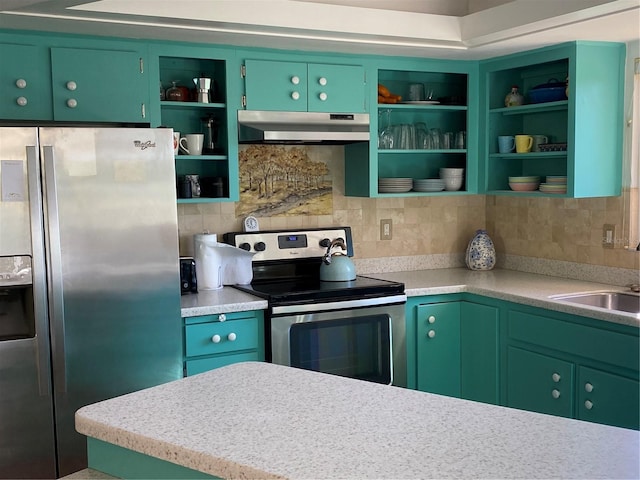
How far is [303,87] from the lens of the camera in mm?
4047

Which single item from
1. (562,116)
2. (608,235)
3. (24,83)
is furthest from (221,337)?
(562,116)

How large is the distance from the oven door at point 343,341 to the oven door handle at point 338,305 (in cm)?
2

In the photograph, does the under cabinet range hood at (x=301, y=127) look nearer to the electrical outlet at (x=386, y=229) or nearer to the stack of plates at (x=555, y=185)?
the electrical outlet at (x=386, y=229)

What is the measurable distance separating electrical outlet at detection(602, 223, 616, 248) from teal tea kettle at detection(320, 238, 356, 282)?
4.45ft

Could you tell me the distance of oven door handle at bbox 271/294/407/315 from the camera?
367 cm

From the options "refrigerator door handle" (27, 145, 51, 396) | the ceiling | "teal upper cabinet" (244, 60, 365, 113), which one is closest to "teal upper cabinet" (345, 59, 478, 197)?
"teal upper cabinet" (244, 60, 365, 113)

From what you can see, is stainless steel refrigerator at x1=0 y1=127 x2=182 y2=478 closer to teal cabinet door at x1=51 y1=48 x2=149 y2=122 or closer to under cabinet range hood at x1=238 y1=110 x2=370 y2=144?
teal cabinet door at x1=51 y1=48 x2=149 y2=122

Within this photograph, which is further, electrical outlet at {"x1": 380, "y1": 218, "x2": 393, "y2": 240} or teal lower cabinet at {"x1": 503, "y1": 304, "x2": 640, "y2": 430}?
electrical outlet at {"x1": 380, "y1": 218, "x2": 393, "y2": 240}

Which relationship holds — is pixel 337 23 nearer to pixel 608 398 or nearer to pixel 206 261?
pixel 206 261

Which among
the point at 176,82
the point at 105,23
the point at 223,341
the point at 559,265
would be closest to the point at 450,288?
the point at 559,265

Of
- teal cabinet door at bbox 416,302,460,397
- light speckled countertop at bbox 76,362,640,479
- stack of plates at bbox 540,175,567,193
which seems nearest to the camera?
light speckled countertop at bbox 76,362,640,479

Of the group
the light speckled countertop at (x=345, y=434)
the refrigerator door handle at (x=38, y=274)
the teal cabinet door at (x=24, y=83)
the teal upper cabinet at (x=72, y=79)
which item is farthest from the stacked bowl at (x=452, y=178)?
the light speckled countertop at (x=345, y=434)

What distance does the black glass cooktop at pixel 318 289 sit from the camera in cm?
370

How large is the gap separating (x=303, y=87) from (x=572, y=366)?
1933 millimetres
